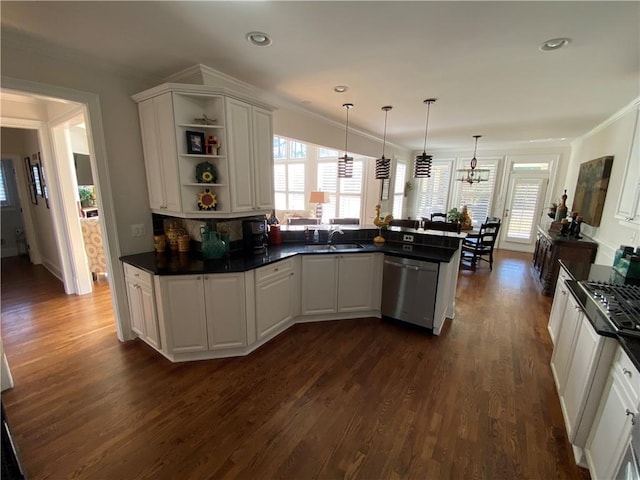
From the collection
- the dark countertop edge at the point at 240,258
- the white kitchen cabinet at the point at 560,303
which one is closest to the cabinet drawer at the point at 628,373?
the white kitchen cabinet at the point at 560,303

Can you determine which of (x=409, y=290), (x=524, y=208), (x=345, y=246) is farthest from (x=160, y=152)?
(x=524, y=208)

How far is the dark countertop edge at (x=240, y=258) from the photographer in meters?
2.48

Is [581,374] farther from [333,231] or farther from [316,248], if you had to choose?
[333,231]

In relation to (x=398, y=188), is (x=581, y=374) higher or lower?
lower

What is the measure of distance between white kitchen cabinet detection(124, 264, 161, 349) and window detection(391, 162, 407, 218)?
20.3 feet

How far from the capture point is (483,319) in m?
3.55

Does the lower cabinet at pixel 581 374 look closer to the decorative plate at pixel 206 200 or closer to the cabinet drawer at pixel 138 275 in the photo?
the decorative plate at pixel 206 200

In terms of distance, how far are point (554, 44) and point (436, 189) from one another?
6.63 meters

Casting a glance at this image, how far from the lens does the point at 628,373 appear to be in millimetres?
1366

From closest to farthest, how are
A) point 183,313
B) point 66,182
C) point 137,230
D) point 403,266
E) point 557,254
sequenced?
point 183,313 < point 137,230 < point 403,266 < point 66,182 < point 557,254

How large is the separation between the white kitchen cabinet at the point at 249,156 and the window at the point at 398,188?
5.00 meters

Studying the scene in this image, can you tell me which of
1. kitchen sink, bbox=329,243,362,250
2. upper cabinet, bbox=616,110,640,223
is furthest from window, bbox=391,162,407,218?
upper cabinet, bbox=616,110,640,223

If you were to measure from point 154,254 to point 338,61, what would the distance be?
2.61m

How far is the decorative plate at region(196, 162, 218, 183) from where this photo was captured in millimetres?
2648
